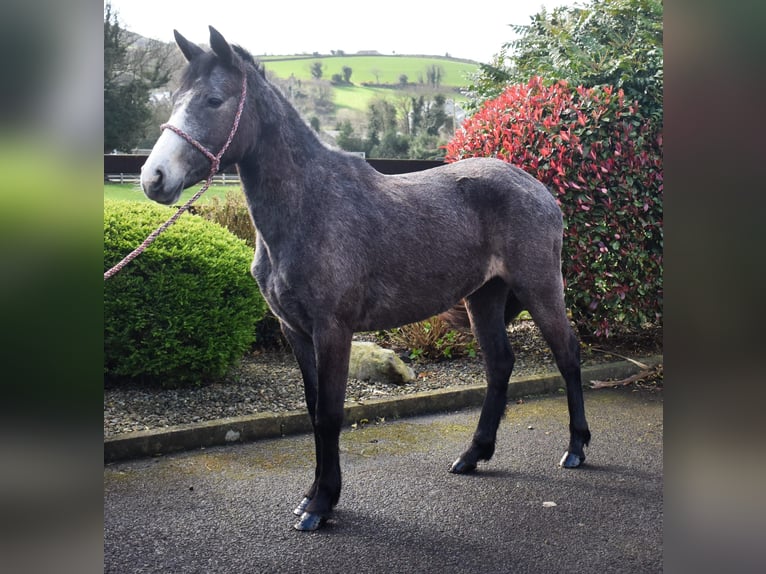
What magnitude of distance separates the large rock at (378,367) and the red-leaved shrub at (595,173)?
162cm

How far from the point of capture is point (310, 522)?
312 cm

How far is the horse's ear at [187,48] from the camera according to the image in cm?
272

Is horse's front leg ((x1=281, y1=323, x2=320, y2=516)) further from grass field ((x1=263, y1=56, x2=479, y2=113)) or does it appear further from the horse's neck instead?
grass field ((x1=263, y1=56, x2=479, y2=113))

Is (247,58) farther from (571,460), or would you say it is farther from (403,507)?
(571,460)

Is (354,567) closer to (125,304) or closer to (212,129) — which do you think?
(212,129)

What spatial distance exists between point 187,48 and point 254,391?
9.17 ft

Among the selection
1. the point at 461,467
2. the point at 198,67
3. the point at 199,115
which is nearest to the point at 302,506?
the point at 461,467

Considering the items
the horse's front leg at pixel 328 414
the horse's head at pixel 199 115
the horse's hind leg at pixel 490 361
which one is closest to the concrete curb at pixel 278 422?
the horse's hind leg at pixel 490 361

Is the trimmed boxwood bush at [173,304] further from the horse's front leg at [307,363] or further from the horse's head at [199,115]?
the horse's head at [199,115]

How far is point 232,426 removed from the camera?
432 centimetres

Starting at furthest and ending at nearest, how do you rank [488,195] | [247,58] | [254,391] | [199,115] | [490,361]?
1. [254,391]
2. [490,361]
3. [488,195]
4. [247,58]
5. [199,115]
